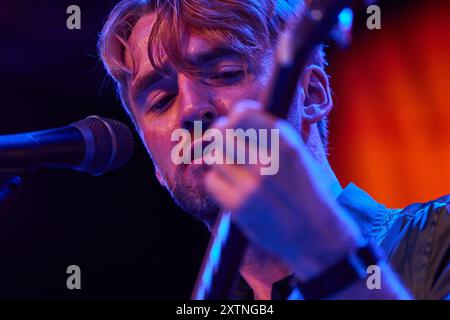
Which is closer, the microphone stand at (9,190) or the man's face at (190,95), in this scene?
the microphone stand at (9,190)

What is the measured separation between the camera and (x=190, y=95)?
1311 mm

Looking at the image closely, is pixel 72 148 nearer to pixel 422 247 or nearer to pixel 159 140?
pixel 159 140

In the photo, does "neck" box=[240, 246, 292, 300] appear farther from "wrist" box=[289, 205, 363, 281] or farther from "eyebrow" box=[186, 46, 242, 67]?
"wrist" box=[289, 205, 363, 281]

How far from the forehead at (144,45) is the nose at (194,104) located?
0.08 m

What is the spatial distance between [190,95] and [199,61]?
93 mm

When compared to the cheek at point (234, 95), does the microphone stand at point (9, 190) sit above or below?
below

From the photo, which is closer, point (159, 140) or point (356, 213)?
point (356, 213)

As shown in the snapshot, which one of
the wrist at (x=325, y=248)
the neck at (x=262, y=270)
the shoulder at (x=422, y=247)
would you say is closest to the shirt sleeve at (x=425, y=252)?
the shoulder at (x=422, y=247)

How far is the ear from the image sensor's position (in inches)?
57.3

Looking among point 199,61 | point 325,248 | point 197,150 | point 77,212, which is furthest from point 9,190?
point 77,212

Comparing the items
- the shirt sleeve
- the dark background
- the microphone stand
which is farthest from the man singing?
the dark background

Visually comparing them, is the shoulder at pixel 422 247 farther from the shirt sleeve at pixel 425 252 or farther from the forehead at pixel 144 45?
the forehead at pixel 144 45

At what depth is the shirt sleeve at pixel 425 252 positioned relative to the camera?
1035mm
